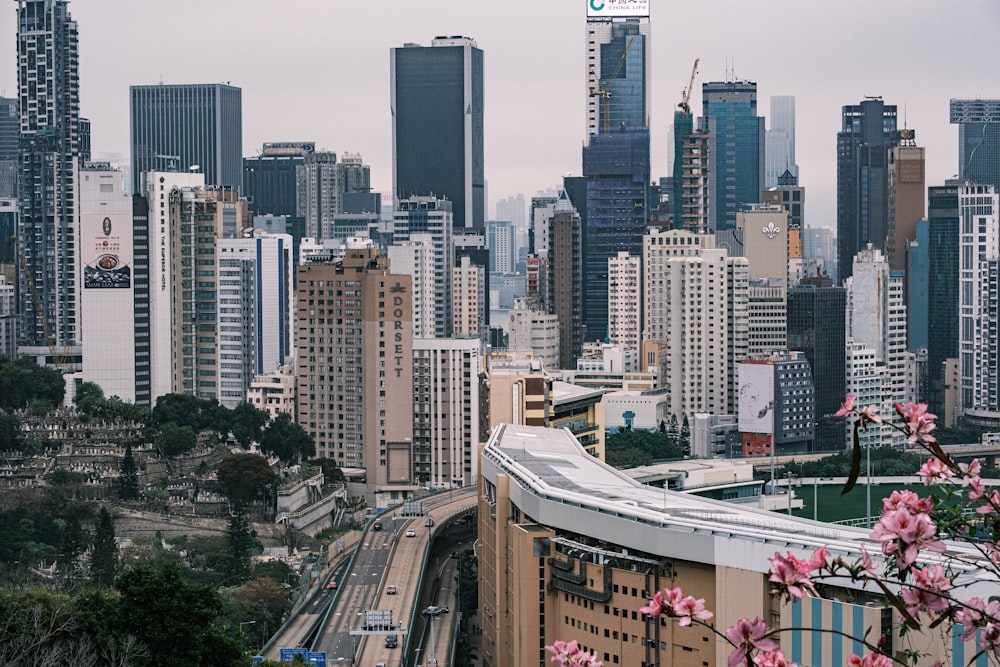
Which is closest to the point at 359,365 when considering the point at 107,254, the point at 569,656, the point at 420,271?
the point at 107,254

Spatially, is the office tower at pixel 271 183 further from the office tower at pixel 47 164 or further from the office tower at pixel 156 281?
the office tower at pixel 156 281

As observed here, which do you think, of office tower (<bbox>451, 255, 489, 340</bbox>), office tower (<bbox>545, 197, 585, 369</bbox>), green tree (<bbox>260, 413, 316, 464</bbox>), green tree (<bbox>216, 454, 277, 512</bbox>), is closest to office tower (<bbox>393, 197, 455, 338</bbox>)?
office tower (<bbox>451, 255, 489, 340</bbox>)

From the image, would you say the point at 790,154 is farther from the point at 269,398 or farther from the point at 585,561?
the point at 585,561

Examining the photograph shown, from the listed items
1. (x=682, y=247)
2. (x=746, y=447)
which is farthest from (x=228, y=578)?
(x=682, y=247)

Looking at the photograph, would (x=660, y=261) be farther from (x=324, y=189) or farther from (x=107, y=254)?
(x=324, y=189)

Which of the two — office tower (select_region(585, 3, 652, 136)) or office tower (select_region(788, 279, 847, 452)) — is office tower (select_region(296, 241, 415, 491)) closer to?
office tower (select_region(788, 279, 847, 452))

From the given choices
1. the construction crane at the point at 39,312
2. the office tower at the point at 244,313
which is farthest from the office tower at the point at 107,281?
the construction crane at the point at 39,312

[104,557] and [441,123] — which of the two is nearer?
[104,557]
